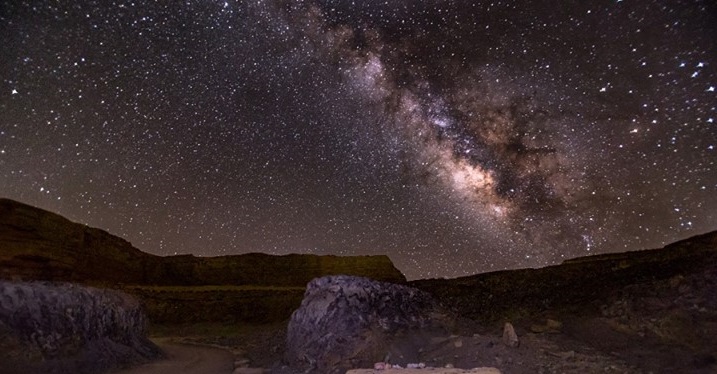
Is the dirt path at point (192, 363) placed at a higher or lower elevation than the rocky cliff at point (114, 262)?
lower

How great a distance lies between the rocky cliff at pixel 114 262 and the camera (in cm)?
1614

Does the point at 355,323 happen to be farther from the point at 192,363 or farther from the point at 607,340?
the point at 607,340

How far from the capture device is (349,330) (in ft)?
27.8

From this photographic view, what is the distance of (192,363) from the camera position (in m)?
10.1

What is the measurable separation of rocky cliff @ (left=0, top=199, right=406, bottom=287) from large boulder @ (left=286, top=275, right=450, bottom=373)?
41.0ft

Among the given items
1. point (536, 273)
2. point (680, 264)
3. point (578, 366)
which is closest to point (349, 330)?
point (578, 366)

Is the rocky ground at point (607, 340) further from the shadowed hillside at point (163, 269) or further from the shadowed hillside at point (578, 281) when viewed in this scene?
the shadowed hillside at point (163, 269)

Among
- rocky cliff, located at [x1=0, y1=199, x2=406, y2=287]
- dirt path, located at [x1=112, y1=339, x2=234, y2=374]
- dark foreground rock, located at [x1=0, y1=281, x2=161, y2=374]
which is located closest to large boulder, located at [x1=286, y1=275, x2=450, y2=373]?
dirt path, located at [x1=112, y1=339, x2=234, y2=374]

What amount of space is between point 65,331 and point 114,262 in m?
19.3

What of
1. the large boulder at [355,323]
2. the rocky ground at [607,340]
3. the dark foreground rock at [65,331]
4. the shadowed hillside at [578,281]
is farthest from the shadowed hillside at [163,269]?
the shadowed hillside at [578,281]

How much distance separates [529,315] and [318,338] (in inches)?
236

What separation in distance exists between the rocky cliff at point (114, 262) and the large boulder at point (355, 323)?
12504 millimetres

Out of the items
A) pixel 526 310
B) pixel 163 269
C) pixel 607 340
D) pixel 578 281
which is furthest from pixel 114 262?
pixel 607 340

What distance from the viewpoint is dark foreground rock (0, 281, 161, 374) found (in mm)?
7141
